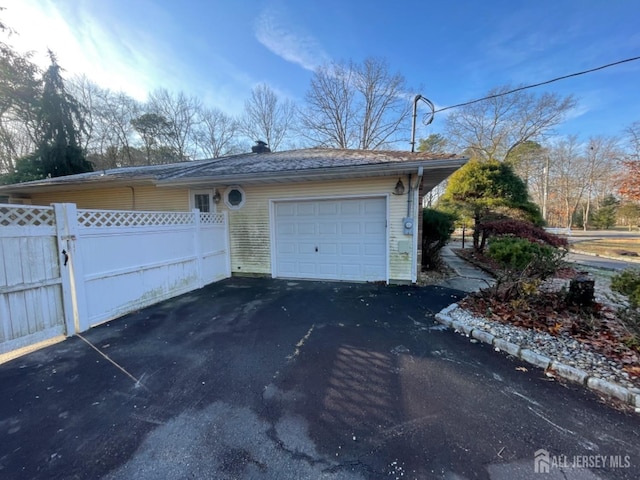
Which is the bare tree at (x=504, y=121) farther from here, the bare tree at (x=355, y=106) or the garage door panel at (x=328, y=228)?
the garage door panel at (x=328, y=228)

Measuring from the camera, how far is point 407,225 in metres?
5.82

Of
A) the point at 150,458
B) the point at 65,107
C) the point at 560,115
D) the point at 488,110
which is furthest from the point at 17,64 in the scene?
the point at 560,115

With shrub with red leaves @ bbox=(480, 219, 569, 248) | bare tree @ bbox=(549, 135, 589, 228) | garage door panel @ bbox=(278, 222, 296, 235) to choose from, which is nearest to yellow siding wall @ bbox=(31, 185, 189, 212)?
garage door panel @ bbox=(278, 222, 296, 235)

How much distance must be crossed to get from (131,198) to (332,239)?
6471 mm

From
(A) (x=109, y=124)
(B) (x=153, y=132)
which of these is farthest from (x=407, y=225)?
(A) (x=109, y=124)

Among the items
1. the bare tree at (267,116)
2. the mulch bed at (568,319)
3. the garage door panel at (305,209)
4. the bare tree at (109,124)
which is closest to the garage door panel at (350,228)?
the garage door panel at (305,209)

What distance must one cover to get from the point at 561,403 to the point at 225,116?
79.4 ft

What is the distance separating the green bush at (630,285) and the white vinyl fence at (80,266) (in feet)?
23.3

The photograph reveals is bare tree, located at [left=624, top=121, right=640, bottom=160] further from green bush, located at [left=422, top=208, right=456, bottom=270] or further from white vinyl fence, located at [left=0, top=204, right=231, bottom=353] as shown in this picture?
white vinyl fence, located at [left=0, top=204, right=231, bottom=353]

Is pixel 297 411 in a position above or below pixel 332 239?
below

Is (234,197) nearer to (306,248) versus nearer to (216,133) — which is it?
(306,248)

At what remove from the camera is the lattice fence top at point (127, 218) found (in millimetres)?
3874

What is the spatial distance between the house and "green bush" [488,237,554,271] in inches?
63.1

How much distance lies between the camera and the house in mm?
5754
